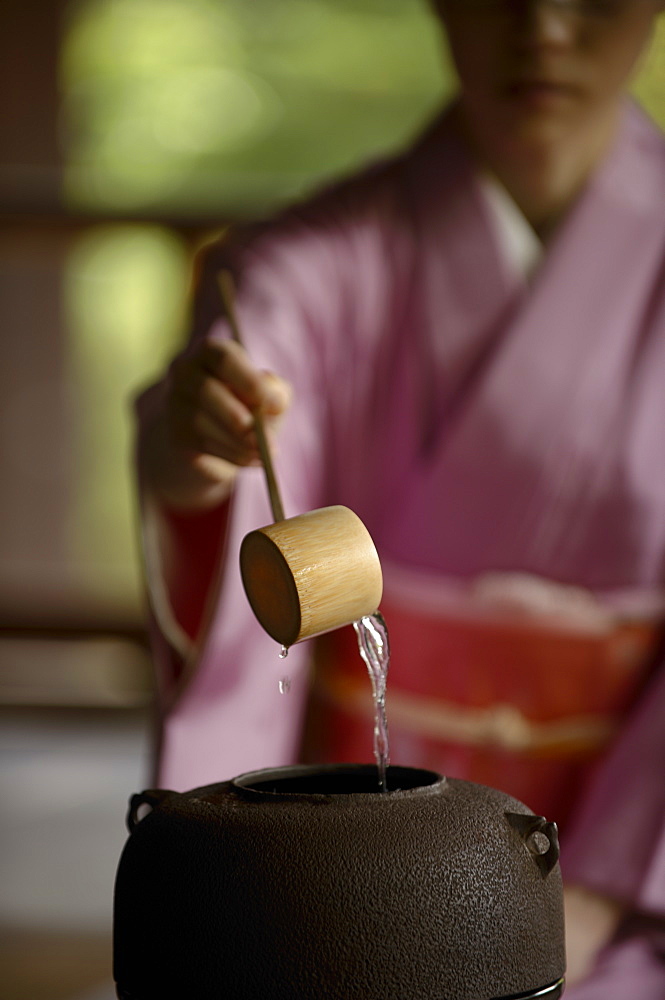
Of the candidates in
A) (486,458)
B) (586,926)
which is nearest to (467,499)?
(486,458)

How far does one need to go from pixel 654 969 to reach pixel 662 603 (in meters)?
0.39

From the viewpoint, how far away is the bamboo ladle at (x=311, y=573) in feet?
2.40

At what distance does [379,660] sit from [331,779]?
3.6 inches

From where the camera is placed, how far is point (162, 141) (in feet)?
10.8

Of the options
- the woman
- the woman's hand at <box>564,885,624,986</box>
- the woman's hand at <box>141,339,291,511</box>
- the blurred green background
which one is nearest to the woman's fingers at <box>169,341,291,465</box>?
the woman's hand at <box>141,339,291,511</box>

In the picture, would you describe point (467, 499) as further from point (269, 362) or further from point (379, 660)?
point (379, 660)

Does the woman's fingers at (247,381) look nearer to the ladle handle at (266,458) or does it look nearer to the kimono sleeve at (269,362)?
the ladle handle at (266,458)

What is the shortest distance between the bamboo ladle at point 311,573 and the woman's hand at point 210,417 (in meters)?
0.25

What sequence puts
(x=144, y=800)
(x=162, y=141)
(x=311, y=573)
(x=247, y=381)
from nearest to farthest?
(x=311, y=573) → (x=144, y=800) → (x=247, y=381) → (x=162, y=141)

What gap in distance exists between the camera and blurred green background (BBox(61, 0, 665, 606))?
3240mm

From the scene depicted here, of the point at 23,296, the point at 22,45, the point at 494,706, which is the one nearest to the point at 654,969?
the point at 494,706

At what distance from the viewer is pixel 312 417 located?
1.49m

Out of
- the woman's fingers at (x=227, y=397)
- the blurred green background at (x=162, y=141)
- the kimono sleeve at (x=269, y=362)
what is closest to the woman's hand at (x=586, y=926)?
the kimono sleeve at (x=269, y=362)

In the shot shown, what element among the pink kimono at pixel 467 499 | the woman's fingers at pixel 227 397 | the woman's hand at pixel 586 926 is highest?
the woman's fingers at pixel 227 397
